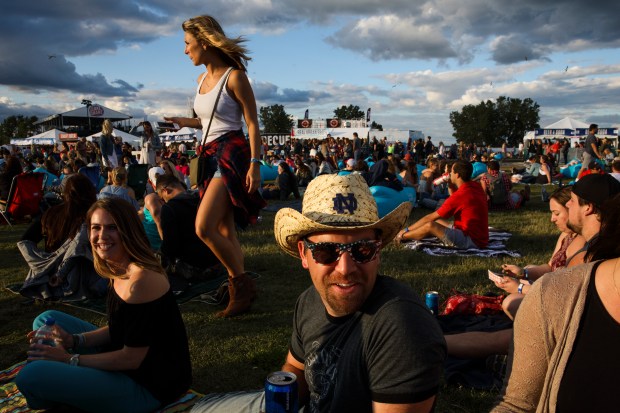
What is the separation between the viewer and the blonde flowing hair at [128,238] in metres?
2.87

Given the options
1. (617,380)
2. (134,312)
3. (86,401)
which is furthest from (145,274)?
(617,380)

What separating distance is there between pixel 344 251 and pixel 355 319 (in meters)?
0.26

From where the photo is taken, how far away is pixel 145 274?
274cm

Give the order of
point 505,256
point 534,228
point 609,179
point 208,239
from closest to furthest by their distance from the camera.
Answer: point 609,179 < point 208,239 < point 505,256 < point 534,228

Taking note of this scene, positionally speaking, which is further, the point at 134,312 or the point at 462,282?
the point at 462,282

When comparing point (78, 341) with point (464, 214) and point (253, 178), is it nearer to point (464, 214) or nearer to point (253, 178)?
point (253, 178)

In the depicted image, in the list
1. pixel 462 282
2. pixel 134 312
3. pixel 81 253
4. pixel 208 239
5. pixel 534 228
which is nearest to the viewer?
pixel 134 312

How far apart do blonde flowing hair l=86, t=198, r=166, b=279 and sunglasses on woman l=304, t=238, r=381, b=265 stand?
1.35 metres

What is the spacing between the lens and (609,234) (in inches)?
69.9

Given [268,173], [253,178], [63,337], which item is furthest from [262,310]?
[268,173]

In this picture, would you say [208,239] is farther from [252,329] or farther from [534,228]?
[534,228]

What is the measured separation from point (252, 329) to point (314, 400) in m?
2.43

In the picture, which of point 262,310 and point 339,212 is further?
point 262,310

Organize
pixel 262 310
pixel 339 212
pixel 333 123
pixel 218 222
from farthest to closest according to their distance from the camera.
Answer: pixel 333 123
pixel 262 310
pixel 218 222
pixel 339 212
